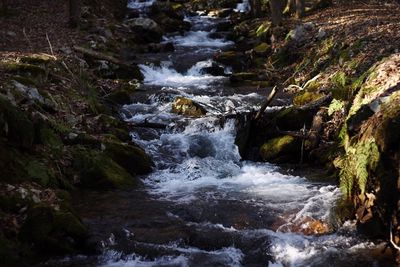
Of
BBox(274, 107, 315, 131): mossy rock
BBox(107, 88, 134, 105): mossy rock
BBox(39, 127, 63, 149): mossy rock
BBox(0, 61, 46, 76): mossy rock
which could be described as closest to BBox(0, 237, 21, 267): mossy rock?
BBox(39, 127, 63, 149): mossy rock

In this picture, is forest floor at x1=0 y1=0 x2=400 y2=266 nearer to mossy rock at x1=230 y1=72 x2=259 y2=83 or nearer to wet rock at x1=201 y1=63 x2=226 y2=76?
mossy rock at x1=230 y1=72 x2=259 y2=83

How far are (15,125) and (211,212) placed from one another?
352cm

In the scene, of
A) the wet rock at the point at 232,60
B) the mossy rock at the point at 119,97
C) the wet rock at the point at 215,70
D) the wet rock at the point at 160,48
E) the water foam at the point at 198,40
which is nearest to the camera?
the mossy rock at the point at 119,97

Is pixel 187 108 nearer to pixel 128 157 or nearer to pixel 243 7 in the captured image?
pixel 128 157

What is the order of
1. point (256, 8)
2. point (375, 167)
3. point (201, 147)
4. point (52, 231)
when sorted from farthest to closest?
point (256, 8), point (201, 147), point (375, 167), point (52, 231)

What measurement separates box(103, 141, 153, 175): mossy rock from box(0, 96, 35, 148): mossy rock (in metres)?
1.81

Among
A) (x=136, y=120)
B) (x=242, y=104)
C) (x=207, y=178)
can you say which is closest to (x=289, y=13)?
(x=242, y=104)

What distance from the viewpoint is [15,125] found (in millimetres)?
8148

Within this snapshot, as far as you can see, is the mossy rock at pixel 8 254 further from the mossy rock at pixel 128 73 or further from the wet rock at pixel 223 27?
the wet rock at pixel 223 27

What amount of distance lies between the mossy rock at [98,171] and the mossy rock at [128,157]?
1.19ft

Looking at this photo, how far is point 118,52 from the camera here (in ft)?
67.1

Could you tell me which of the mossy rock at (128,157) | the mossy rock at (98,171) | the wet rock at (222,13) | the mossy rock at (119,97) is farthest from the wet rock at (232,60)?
the wet rock at (222,13)

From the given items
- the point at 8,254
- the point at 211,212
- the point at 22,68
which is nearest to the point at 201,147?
the point at 211,212

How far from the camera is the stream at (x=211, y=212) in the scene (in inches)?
255
